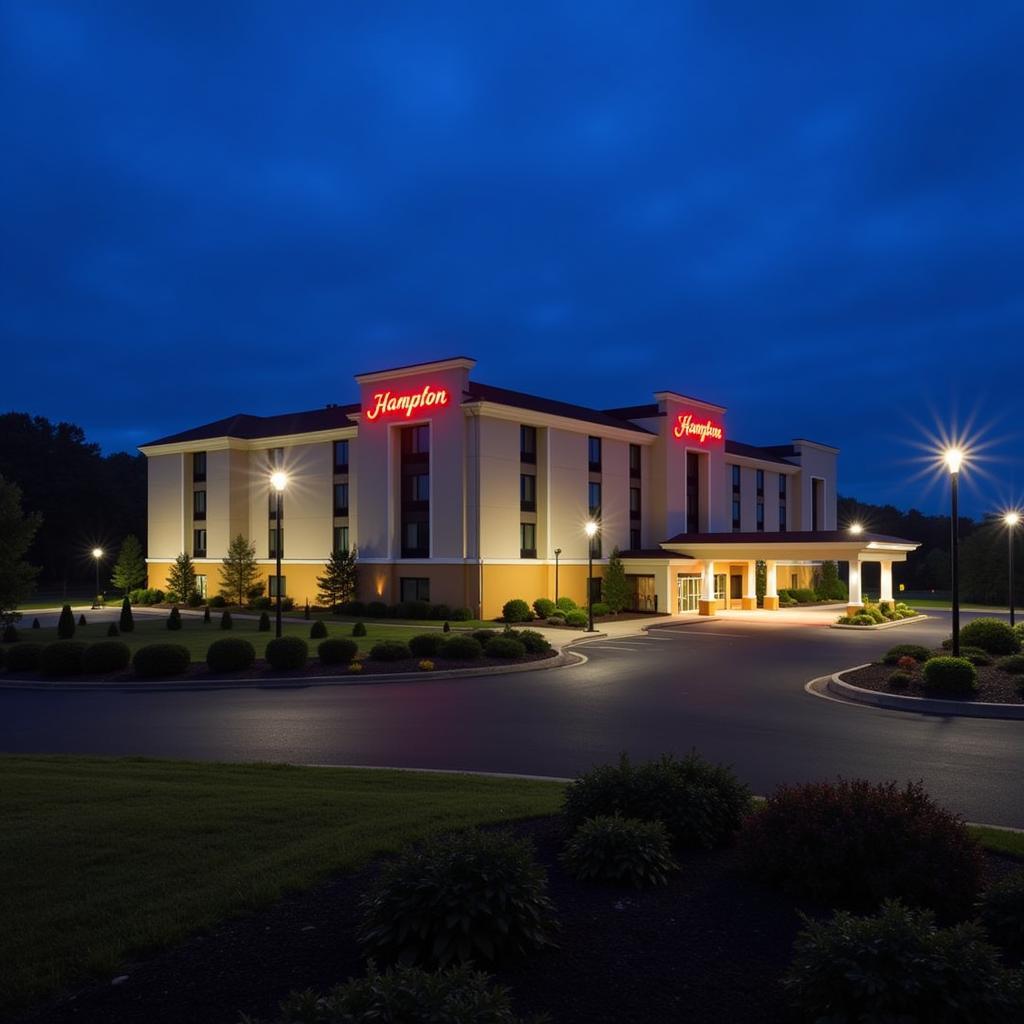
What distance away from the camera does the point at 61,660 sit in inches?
904

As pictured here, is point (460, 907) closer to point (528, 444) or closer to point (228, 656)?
point (228, 656)

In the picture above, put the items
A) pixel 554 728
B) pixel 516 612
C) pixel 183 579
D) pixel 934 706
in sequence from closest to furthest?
pixel 554 728
pixel 934 706
pixel 516 612
pixel 183 579

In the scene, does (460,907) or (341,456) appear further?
(341,456)

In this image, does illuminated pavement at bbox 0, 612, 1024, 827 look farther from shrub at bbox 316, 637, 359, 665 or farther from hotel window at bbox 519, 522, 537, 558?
hotel window at bbox 519, 522, 537, 558

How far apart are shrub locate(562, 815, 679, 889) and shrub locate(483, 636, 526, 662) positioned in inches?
762

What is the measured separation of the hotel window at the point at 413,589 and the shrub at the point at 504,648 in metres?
19.6

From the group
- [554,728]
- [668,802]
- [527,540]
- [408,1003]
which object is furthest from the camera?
[527,540]

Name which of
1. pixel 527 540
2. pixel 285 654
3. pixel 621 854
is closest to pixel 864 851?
pixel 621 854

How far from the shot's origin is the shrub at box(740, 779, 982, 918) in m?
5.98

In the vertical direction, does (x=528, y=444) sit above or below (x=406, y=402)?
below

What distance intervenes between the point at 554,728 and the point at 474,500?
2872 centimetres

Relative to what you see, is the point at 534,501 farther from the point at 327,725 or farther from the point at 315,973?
the point at 315,973

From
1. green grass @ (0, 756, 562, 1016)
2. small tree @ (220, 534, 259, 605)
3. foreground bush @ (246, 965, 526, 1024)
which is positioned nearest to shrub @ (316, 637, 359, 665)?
green grass @ (0, 756, 562, 1016)

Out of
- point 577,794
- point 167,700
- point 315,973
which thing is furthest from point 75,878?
point 167,700
